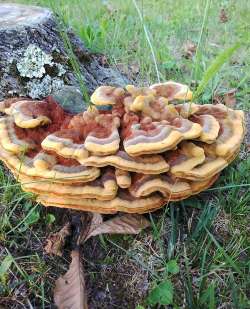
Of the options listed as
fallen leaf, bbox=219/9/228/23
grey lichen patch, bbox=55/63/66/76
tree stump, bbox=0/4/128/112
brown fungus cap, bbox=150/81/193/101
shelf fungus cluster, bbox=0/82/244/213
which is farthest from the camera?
fallen leaf, bbox=219/9/228/23

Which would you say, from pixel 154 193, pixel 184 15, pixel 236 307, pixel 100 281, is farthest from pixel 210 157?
pixel 184 15

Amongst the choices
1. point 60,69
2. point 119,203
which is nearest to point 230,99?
point 60,69

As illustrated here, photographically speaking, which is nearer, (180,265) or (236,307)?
(236,307)

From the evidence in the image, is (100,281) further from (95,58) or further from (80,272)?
(95,58)

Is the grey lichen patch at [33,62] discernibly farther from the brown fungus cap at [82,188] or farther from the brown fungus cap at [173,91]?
the brown fungus cap at [82,188]

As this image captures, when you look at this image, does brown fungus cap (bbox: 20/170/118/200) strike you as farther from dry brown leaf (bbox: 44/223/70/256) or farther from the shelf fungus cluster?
dry brown leaf (bbox: 44/223/70/256)

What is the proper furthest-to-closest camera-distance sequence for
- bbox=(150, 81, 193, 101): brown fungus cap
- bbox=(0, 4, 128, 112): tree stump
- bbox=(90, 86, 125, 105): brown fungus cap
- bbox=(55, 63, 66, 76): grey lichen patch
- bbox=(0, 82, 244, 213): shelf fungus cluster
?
bbox=(55, 63, 66, 76): grey lichen patch, bbox=(0, 4, 128, 112): tree stump, bbox=(150, 81, 193, 101): brown fungus cap, bbox=(90, 86, 125, 105): brown fungus cap, bbox=(0, 82, 244, 213): shelf fungus cluster

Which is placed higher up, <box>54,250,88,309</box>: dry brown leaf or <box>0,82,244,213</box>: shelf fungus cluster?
<box>0,82,244,213</box>: shelf fungus cluster

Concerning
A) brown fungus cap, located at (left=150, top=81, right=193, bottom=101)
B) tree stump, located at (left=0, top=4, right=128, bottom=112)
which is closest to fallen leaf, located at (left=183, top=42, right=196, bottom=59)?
tree stump, located at (left=0, top=4, right=128, bottom=112)
